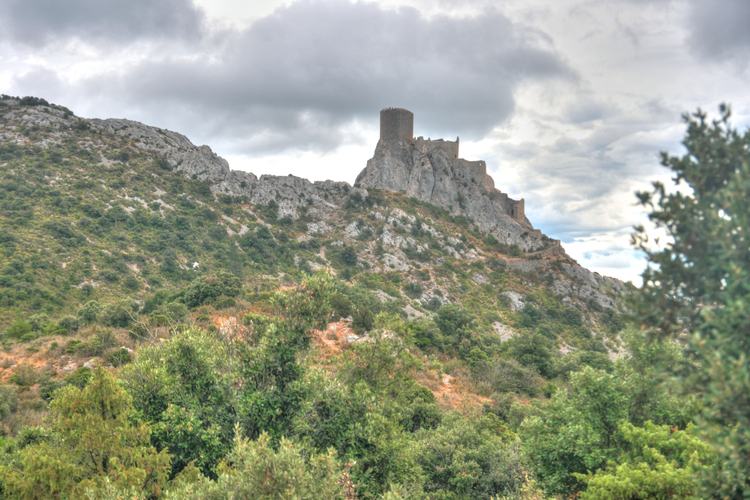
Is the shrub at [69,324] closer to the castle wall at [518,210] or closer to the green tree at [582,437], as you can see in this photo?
the green tree at [582,437]

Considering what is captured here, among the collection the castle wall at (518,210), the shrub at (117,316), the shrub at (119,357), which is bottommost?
the shrub at (119,357)

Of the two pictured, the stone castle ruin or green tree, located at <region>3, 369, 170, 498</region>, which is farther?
the stone castle ruin

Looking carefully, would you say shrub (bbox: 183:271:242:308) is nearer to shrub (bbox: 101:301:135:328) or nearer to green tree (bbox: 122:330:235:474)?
shrub (bbox: 101:301:135:328)

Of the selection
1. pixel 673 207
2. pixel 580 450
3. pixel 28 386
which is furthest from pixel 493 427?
pixel 28 386

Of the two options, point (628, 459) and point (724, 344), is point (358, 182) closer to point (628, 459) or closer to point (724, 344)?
point (628, 459)

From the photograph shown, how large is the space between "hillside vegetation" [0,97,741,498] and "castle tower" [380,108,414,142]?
15374mm

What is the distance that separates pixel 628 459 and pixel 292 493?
10156 mm

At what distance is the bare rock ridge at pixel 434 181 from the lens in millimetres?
97250

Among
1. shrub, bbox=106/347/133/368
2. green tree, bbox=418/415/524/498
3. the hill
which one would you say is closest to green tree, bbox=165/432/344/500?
the hill

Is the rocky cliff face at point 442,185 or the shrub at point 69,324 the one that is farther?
the rocky cliff face at point 442,185

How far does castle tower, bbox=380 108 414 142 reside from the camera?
98.9 m

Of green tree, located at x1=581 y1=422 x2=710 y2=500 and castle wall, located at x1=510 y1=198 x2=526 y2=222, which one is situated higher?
castle wall, located at x1=510 y1=198 x2=526 y2=222

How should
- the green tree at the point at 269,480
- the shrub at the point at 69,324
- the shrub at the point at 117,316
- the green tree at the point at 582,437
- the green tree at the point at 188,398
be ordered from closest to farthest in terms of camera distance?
the green tree at the point at 269,480, the green tree at the point at 188,398, the green tree at the point at 582,437, the shrub at the point at 69,324, the shrub at the point at 117,316

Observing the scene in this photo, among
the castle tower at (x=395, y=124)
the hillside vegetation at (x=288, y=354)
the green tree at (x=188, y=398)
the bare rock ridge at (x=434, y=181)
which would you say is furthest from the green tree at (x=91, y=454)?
the castle tower at (x=395, y=124)
